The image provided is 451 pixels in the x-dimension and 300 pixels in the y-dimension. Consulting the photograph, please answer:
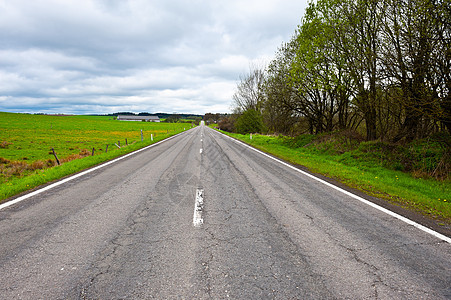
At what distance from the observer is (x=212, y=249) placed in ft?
10.3

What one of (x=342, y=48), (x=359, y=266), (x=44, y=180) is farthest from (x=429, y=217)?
(x=342, y=48)

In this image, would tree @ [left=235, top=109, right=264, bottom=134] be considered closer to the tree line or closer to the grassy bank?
the tree line

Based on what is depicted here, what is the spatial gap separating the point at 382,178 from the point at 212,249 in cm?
761

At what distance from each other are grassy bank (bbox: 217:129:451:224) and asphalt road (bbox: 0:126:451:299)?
1.34 metres

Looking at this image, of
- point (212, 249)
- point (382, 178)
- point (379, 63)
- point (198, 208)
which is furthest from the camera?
point (379, 63)

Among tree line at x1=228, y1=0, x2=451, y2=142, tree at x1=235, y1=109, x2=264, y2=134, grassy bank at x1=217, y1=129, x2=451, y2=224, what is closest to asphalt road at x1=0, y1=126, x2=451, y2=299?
grassy bank at x1=217, y1=129, x2=451, y2=224

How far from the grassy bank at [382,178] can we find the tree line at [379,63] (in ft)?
6.37

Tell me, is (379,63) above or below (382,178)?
above

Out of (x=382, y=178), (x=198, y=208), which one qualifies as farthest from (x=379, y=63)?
(x=198, y=208)

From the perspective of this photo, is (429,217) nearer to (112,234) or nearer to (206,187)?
(206,187)

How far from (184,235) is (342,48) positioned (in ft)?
44.9

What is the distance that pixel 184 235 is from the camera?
11.6 feet

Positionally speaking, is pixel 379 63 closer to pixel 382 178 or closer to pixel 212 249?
pixel 382 178

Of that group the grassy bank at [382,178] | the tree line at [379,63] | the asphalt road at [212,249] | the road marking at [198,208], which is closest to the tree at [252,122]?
the tree line at [379,63]
